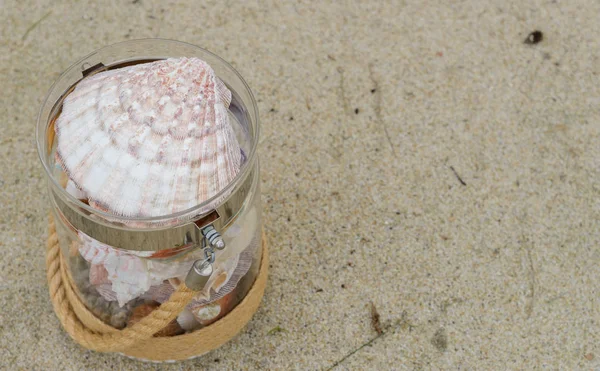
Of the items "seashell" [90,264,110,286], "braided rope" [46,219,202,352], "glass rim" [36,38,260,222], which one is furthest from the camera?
"seashell" [90,264,110,286]

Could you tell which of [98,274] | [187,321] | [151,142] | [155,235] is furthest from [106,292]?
[151,142]

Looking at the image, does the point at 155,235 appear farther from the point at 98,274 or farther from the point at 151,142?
the point at 98,274

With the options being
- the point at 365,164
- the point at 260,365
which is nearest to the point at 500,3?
the point at 365,164

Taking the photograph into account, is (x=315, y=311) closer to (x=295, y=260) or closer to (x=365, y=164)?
(x=295, y=260)

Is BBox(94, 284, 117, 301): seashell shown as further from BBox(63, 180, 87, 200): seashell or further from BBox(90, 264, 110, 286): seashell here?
BBox(63, 180, 87, 200): seashell

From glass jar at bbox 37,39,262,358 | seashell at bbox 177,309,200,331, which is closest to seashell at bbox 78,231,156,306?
glass jar at bbox 37,39,262,358

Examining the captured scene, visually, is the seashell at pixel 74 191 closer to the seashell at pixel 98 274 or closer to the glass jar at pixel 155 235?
the glass jar at pixel 155 235

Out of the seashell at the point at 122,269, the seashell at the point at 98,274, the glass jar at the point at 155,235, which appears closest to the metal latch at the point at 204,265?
the glass jar at the point at 155,235
